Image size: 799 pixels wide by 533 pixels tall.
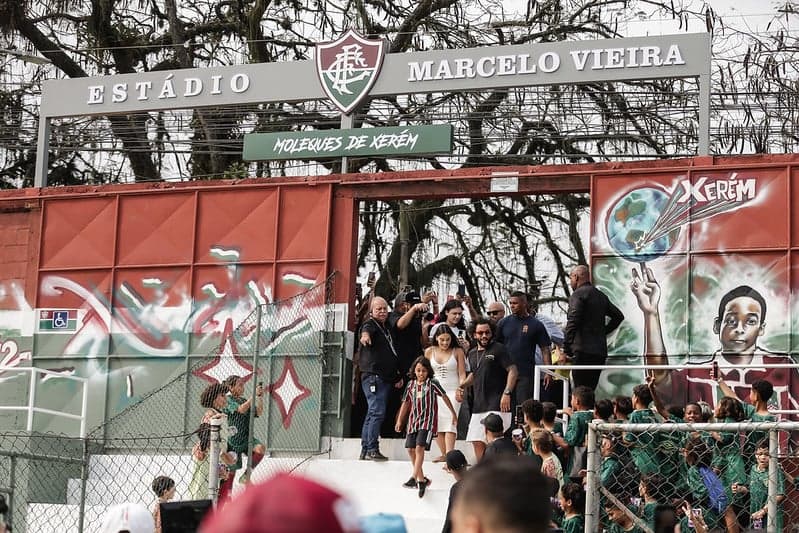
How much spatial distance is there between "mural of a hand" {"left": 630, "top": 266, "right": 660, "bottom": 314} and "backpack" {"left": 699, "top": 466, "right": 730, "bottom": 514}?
532cm

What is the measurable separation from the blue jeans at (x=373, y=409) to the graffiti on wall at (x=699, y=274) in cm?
266

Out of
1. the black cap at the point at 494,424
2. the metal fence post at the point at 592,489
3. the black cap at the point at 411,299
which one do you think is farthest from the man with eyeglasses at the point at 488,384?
the metal fence post at the point at 592,489

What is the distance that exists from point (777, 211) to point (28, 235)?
10.2 m

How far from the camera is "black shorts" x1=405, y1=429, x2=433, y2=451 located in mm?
13211

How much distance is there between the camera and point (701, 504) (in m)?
10.5

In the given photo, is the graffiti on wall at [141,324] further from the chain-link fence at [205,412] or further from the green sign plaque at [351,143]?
the green sign plaque at [351,143]

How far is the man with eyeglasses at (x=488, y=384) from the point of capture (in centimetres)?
1346

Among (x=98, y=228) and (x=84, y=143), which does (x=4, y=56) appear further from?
(x=98, y=228)

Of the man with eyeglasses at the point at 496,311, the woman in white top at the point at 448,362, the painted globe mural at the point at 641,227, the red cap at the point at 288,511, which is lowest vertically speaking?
the red cap at the point at 288,511

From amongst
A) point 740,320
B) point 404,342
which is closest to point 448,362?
point 404,342

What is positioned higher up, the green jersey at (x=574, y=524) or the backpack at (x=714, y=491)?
the backpack at (x=714, y=491)

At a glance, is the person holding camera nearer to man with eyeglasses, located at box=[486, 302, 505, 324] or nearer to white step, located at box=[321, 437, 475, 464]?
white step, located at box=[321, 437, 475, 464]

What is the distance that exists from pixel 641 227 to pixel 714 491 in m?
5.98

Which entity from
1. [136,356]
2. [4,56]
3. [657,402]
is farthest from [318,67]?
[4,56]
